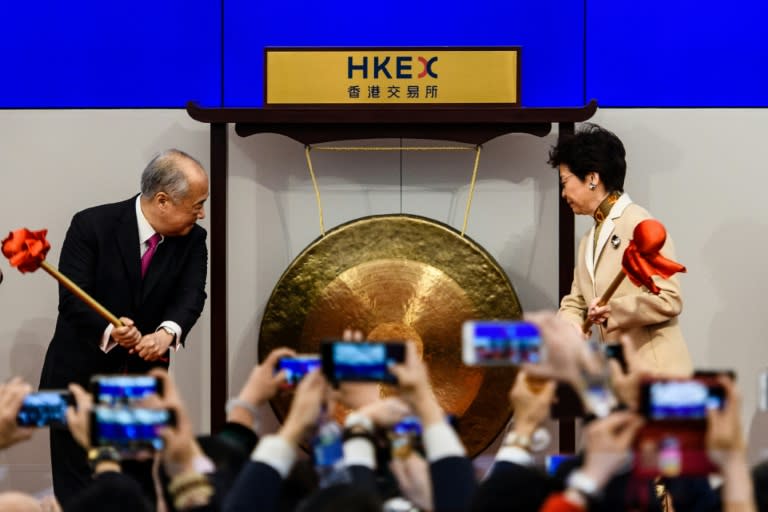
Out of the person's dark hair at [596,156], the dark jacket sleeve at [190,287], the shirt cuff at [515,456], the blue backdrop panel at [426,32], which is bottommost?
the shirt cuff at [515,456]

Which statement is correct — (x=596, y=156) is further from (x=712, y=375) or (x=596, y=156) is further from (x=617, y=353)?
(x=712, y=375)

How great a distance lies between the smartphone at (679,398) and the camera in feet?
5.55

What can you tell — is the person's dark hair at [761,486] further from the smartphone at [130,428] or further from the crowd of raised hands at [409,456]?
the smartphone at [130,428]

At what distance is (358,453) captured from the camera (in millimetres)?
1957

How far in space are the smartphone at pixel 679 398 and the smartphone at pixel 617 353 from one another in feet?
1.98

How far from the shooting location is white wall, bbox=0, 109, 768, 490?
173 inches

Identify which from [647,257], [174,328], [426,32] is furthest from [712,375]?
[426,32]

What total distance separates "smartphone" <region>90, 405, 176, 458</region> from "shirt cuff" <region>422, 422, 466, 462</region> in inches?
15.4

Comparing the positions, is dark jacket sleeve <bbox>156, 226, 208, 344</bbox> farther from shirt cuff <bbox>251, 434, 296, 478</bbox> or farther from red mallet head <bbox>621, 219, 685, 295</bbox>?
shirt cuff <bbox>251, 434, 296, 478</bbox>

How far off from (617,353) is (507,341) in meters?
0.55

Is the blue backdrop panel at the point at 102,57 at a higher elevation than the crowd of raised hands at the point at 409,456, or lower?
higher

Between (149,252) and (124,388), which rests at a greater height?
(149,252)

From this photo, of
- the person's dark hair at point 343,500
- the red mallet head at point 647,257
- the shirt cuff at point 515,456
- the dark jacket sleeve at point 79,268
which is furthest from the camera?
the dark jacket sleeve at point 79,268

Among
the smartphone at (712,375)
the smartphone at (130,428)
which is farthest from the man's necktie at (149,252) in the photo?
the smartphone at (712,375)
